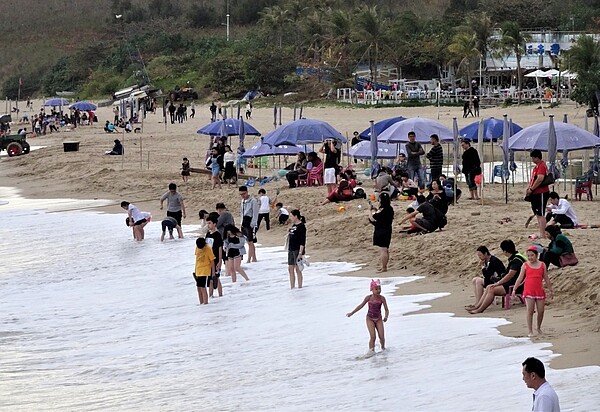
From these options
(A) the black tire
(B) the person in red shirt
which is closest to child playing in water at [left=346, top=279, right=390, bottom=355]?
(B) the person in red shirt

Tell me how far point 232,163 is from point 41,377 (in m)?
16.1

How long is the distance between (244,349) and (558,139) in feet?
33.1

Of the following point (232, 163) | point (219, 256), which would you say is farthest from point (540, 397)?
point (232, 163)

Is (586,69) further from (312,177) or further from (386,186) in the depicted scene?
(386,186)

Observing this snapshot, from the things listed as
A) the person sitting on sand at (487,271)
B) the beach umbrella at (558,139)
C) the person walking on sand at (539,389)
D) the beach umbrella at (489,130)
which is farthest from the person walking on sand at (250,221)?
the person walking on sand at (539,389)

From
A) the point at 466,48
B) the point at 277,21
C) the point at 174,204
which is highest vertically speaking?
the point at 277,21

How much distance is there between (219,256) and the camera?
55.8 feet

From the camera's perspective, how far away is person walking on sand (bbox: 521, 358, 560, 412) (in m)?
7.96

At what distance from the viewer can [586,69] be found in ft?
149

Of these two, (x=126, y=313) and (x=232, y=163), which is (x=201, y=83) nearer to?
(x=232, y=163)

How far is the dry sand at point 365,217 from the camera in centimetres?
1334

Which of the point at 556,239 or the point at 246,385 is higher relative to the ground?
the point at 556,239

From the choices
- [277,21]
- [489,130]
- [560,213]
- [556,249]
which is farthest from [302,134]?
[277,21]

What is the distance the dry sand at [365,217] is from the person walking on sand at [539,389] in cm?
305
